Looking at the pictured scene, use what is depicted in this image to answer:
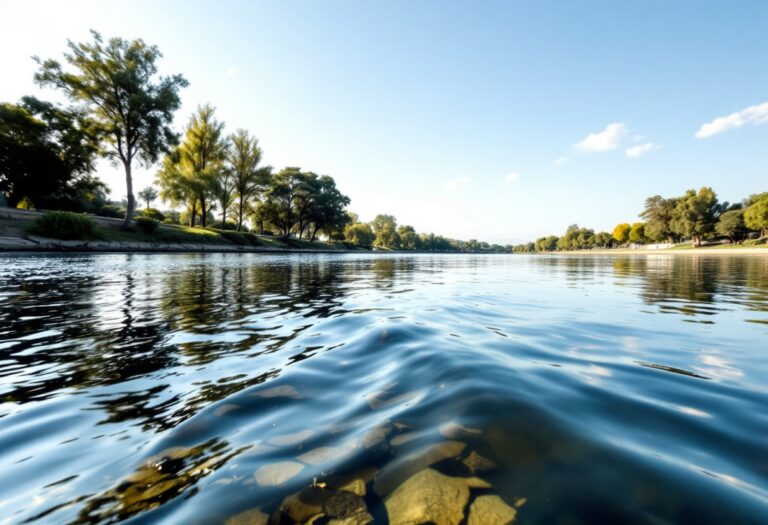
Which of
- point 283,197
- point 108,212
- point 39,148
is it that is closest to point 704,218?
point 283,197

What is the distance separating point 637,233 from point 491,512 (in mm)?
144454

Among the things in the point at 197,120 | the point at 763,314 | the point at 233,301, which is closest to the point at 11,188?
the point at 197,120

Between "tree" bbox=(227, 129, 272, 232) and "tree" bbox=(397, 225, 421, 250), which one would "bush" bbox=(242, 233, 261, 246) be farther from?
"tree" bbox=(397, 225, 421, 250)

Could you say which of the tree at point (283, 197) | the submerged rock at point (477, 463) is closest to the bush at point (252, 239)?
the tree at point (283, 197)

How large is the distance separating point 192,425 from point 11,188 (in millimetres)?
46596

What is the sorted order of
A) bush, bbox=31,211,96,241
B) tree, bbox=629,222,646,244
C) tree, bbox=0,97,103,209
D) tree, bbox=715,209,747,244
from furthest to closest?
tree, bbox=629,222,646,244 < tree, bbox=715,209,747,244 < tree, bbox=0,97,103,209 < bush, bbox=31,211,96,241

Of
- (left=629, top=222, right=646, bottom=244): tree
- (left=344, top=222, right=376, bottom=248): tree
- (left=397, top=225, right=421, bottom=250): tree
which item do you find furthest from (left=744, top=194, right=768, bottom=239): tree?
(left=397, top=225, right=421, bottom=250): tree

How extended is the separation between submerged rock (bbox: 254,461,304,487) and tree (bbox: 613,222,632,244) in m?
151

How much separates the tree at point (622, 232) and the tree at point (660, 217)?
24691 mm

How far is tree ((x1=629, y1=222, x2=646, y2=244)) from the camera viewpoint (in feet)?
375

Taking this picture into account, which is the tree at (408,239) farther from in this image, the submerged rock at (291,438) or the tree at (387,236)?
the submerged rock at (291,438)

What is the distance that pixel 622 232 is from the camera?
125 m

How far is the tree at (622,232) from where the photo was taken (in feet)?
408

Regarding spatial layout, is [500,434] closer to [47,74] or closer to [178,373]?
[178,373]
